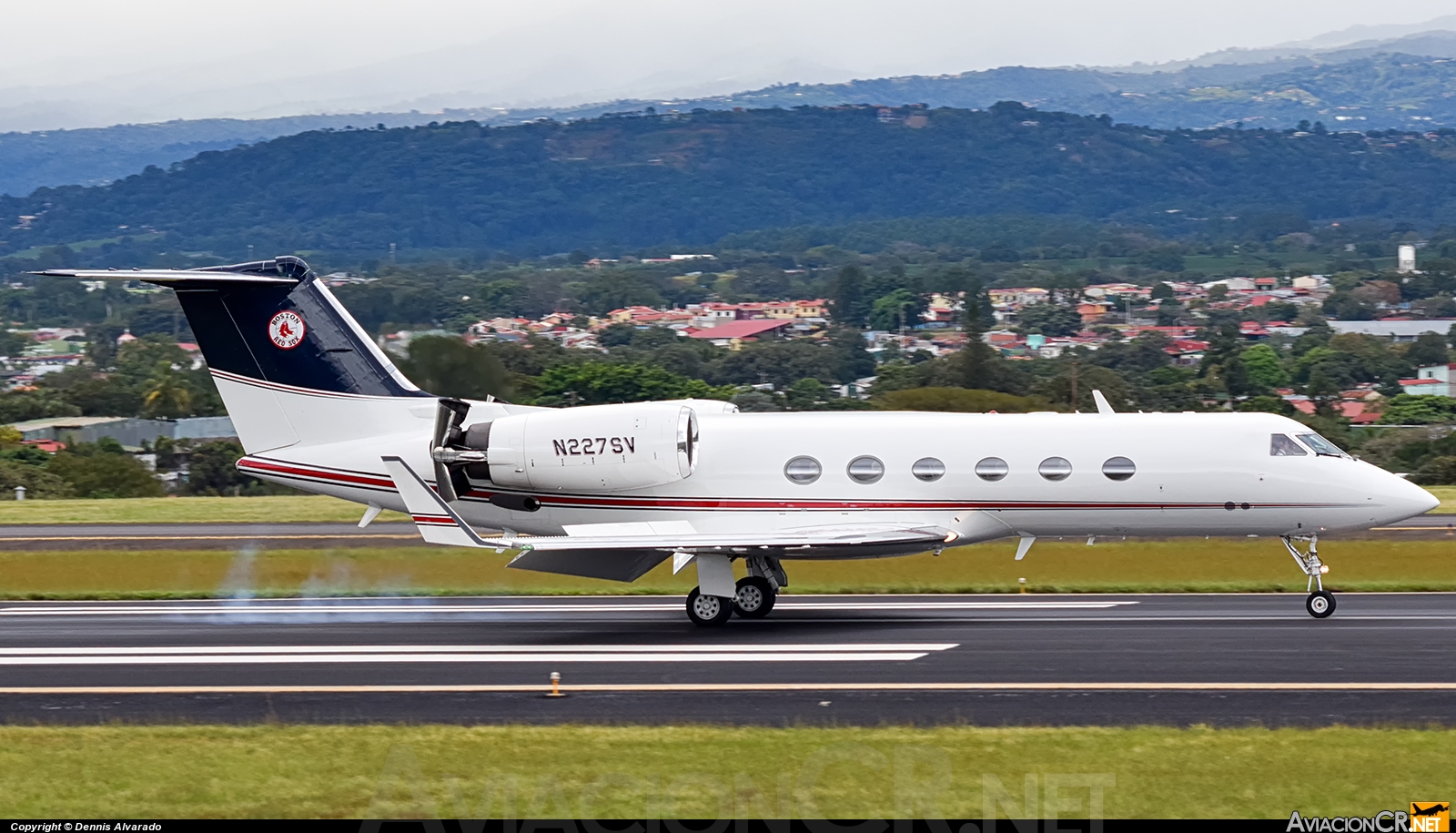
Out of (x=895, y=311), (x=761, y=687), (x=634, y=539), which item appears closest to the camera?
(x=761, y=687)

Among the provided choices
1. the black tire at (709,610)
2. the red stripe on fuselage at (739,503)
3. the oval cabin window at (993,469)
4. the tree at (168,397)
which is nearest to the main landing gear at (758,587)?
the black tire at (709,610)

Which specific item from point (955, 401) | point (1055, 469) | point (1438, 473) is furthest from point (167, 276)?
point (1438, 473)

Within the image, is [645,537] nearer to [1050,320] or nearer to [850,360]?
[850,360]

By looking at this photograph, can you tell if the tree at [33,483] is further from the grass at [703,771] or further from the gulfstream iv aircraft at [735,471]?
the grass at [703,771]

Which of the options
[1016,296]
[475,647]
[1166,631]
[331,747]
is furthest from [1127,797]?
[1016,296]

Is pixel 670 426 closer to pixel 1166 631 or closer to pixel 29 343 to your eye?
pixel 1166 631

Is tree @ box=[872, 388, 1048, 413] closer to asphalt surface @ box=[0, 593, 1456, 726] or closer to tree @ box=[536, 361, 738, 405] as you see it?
tree @ box=[536, 361, 738, 405]

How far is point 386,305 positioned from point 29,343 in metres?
116

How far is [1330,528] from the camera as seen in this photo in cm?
2247

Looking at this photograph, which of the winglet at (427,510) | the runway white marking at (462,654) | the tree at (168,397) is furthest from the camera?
the tree at (168,397)

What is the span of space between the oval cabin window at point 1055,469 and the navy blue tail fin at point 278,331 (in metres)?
9.64

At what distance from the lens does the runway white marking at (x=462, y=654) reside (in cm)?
2000

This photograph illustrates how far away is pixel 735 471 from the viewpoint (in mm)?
23312

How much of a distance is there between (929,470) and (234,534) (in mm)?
23687
